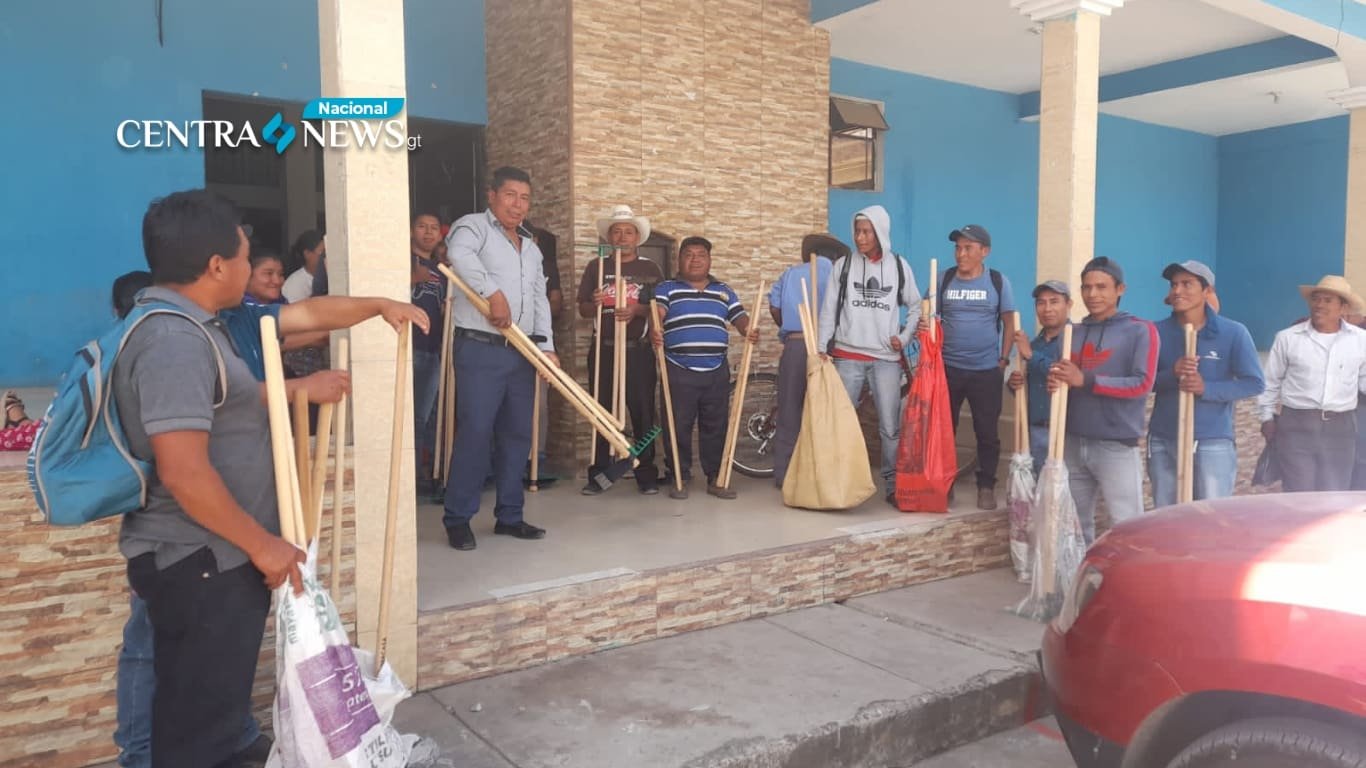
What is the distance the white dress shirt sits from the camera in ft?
17.4

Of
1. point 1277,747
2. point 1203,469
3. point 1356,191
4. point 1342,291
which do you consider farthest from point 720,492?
point 1356,191

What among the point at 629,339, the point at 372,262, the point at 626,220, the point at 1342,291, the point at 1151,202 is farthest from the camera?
the point at 1151,202

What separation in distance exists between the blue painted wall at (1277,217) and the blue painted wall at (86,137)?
12.3m

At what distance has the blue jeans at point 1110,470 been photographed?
4.59 m

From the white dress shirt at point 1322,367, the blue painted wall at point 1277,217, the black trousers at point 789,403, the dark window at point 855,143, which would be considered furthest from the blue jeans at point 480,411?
the blue painted wall at point 1277,217

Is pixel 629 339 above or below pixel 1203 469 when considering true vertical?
above

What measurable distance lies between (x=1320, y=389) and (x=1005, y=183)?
19.6 ft

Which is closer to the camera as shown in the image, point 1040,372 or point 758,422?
point 1040,372

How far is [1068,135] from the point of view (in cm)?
620

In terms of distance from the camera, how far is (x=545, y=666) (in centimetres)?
384

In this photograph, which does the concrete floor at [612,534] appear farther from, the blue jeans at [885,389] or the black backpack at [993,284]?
the black backpack at [993,284]

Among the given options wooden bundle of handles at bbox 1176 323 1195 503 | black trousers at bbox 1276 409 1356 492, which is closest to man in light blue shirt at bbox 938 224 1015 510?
wooden bundle of handles at bbox 1176 323 1195 503

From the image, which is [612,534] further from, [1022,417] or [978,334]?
[978,334]

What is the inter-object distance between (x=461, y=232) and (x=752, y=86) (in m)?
3.94
